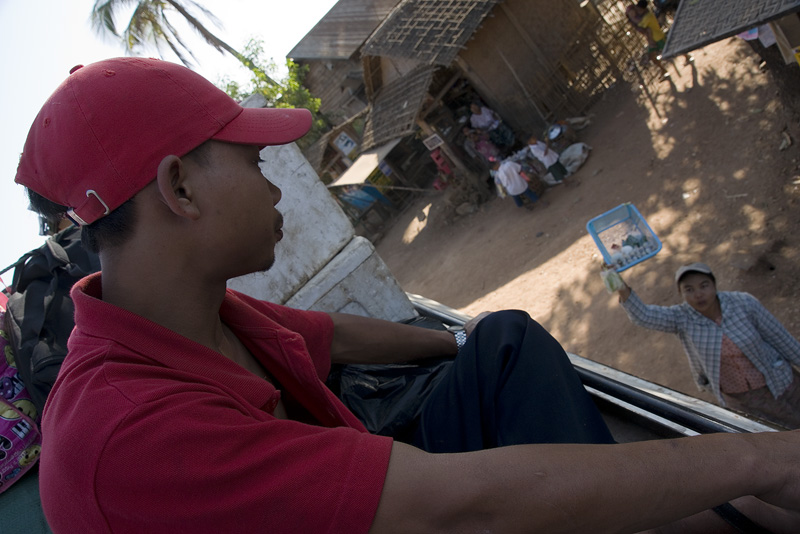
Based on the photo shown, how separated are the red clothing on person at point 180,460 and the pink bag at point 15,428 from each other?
90 cm

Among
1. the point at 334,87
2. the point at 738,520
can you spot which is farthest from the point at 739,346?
the point at 334,87

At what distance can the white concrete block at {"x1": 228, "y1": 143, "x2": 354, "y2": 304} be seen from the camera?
292 cm

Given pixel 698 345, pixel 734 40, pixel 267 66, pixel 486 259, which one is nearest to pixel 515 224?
pixel 486 259

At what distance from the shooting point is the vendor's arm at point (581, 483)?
101 cm

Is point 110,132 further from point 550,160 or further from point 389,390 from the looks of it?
point 550,160

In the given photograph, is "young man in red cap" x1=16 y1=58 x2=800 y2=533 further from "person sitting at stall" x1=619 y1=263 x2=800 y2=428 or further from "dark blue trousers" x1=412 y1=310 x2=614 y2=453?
"person sitting at stall" x1=619 y1=263 x2=800 y2=428

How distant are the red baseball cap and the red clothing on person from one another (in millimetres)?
343

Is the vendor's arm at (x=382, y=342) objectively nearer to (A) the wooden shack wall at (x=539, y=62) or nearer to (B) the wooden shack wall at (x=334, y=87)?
(A) the wooden shack wall at (x=539, y=62)

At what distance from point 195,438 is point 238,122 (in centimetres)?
80

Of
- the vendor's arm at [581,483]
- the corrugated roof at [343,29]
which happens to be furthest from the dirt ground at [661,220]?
the corrugated roof at [343,29]

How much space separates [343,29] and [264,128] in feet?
59.3

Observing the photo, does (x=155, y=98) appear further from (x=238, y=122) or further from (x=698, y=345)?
(x=698, y=345)

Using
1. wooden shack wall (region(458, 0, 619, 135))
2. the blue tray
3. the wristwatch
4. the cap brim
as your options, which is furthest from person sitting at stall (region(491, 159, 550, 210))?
the cap brim

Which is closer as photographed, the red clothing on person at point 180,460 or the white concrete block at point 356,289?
the red clothing on person at point 180,460
